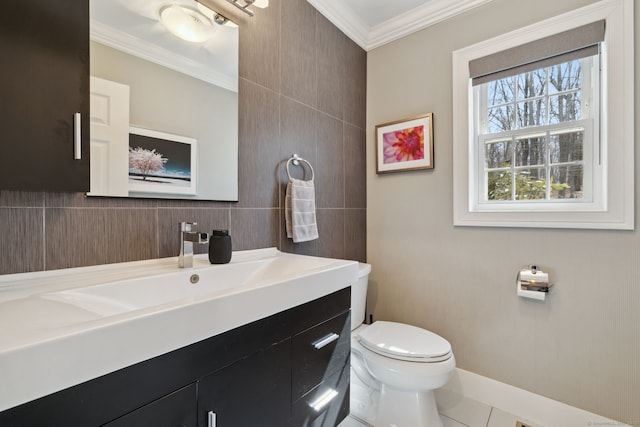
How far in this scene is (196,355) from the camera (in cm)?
65

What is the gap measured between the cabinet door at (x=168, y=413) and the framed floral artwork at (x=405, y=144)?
5.77 feet

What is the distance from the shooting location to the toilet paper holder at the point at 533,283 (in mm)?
1453

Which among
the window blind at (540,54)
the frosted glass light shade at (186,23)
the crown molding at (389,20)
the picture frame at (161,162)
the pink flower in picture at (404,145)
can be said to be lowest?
the picture frame at (161,162)

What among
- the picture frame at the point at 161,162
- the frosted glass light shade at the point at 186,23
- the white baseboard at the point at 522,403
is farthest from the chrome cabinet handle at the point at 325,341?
the frosted glass light shade at the point at 186,23

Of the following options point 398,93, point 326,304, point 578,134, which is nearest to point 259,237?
point 326,304

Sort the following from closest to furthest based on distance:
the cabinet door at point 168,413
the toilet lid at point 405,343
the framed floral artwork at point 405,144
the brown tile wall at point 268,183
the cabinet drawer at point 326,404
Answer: the cabinet door at point 168,413
the brown tile wall at point 268,183
the cabinet drawer at point 326,404
the toilet lid at point 405,343
the framed floral artwork at point 405,144

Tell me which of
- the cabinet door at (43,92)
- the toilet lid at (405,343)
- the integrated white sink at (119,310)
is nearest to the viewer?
the integrated white sink at (119,310)

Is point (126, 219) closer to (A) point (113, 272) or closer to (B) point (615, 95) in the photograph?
(A) point (113, 272)

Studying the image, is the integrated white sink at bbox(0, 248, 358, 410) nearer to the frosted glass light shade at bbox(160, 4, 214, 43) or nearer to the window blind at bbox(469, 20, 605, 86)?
Answer: the frosted glass light shade at bbox(160, 4, 214, 43)

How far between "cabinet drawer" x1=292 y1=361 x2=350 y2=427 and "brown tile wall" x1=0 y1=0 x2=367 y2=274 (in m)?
0.68

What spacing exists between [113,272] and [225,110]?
0.78 meters

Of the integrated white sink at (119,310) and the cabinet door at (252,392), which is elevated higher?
the integrated white sink at (119,310)

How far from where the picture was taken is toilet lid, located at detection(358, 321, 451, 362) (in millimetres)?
1305

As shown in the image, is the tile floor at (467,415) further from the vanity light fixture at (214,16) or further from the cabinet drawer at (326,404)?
the vanity light fixture at (214,16)
